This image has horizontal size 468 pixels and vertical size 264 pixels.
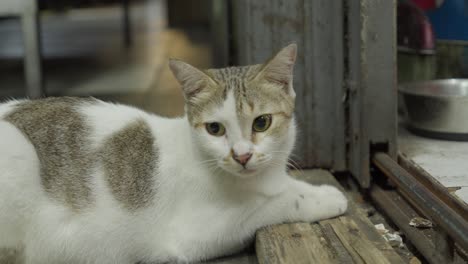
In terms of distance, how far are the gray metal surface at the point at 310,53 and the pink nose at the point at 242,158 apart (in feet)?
3.63

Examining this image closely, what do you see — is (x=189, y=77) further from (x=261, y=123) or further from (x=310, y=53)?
(x=310, y=53)

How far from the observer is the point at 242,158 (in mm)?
1843

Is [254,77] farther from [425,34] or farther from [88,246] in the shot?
[425,34]

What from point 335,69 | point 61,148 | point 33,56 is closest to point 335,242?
point 61,148

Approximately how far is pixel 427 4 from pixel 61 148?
2392mm

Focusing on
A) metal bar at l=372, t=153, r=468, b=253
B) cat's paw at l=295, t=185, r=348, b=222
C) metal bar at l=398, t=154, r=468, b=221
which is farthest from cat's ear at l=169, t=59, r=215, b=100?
metal bar at l=398, t=154, r=468, b=221

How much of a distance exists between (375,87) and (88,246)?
1339 millimetres

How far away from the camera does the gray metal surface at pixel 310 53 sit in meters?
2.83

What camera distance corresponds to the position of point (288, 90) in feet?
6.69

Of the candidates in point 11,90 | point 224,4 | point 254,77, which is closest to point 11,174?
point 254,77

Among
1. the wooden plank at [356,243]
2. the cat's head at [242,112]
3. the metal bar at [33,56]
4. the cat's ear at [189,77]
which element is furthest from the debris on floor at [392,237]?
the metal bar at [33,56]

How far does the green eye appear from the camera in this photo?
1.92 meters

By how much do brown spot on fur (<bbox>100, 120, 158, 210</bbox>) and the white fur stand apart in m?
0.03

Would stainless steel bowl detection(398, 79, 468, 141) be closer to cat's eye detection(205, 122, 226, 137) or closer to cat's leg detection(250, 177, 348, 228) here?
cat's leg detection(250, 177, 348, 228)
